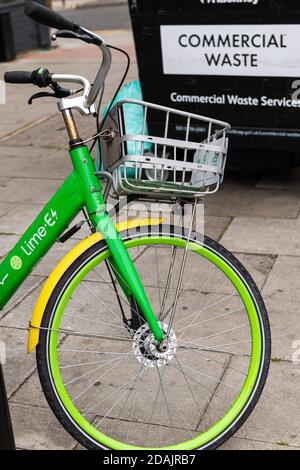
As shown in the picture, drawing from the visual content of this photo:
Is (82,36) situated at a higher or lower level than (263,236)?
higher

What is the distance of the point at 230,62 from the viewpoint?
5.45 meters

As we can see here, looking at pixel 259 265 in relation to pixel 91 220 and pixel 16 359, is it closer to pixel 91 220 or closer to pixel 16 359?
pixel 16 359

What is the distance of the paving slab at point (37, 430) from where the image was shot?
3230 mm

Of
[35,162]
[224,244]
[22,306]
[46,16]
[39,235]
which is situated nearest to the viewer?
[46,16]

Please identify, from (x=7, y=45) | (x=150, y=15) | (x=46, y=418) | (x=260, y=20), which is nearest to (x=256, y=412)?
(x=46, y=418)

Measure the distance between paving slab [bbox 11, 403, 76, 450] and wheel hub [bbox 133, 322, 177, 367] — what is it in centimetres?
49

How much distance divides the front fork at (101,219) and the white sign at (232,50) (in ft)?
8.81

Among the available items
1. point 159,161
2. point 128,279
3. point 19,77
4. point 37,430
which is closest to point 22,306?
point 37,430

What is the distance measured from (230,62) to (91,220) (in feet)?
9.34

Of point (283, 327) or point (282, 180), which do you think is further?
point (282, 180)

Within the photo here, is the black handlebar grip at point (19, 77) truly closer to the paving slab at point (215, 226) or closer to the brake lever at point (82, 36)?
the brake lever at point (82, 36)

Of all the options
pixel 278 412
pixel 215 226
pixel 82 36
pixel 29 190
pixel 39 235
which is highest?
pixel 82 36

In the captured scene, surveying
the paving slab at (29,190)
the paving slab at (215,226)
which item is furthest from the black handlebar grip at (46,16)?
the paving slab at (29,190)

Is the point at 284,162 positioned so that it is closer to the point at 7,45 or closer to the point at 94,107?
the point at 94,107
